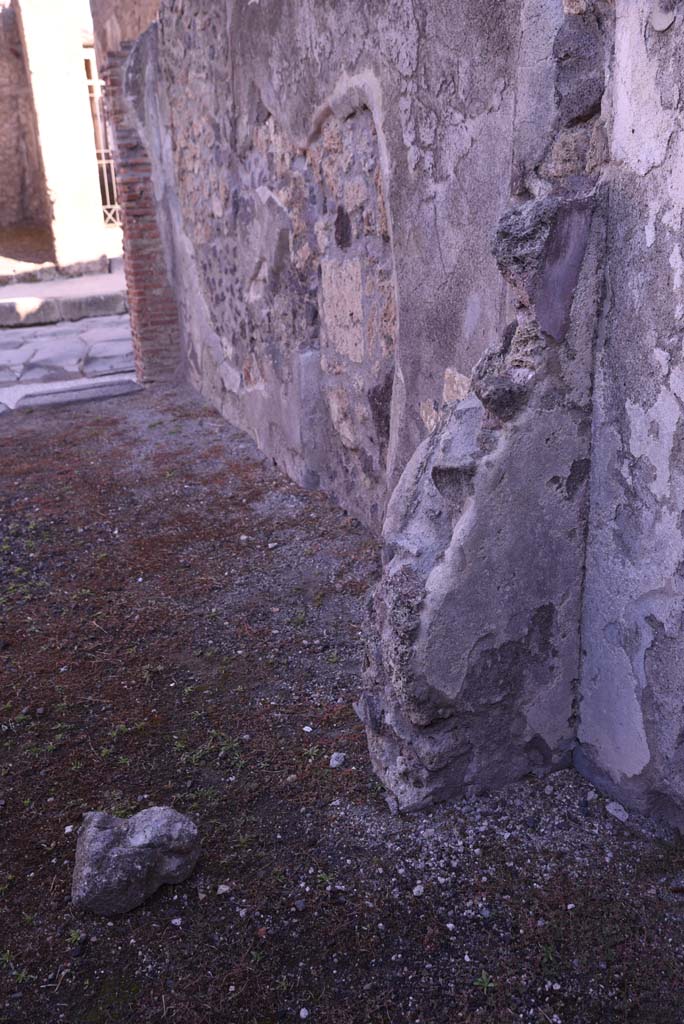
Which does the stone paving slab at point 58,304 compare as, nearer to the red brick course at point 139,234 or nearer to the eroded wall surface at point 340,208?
the red brick course at point 139,234

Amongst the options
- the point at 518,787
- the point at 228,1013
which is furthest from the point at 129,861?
the point at 518,787

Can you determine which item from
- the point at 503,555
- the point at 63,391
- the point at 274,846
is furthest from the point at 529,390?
the point at 63,391

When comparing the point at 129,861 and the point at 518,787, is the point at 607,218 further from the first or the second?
the point at 129,861

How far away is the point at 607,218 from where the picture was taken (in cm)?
191

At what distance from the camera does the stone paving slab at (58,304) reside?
411 inches

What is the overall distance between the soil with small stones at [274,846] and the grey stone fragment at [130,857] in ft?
0.14

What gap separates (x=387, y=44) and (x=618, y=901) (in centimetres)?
245

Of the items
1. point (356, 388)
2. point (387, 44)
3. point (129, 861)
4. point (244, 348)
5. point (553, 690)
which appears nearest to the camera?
point (129, 861)

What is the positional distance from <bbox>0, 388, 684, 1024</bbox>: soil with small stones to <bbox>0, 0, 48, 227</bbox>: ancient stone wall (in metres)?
12.6

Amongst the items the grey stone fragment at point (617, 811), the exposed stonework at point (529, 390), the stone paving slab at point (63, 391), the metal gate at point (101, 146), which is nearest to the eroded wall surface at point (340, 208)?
the exposed stonework at point (529, 390)

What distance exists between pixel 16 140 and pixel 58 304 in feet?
20.5

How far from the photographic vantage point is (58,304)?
1063 centimetres

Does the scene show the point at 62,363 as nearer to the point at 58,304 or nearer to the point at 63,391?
the point at 63,391

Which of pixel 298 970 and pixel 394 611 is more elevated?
pixel 394 611
